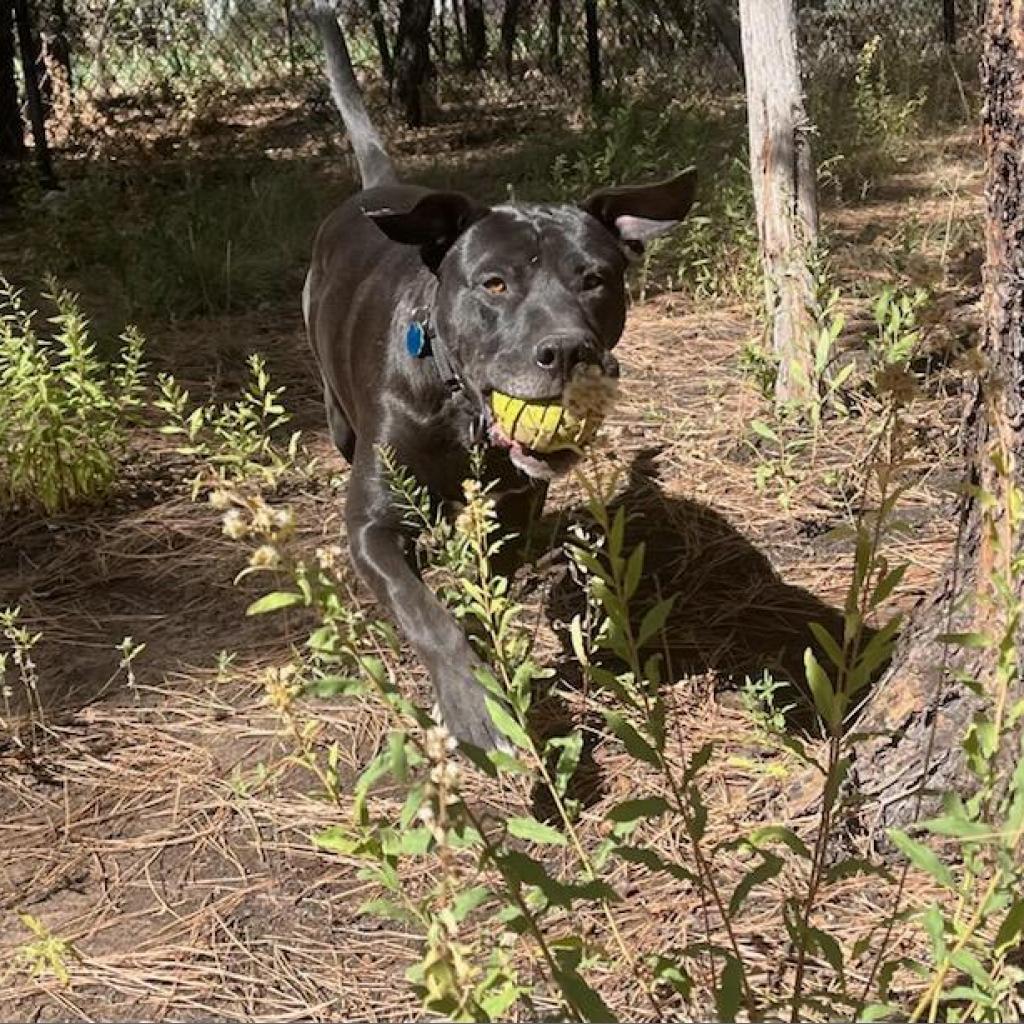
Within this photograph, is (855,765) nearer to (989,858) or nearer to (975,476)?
(989,858)

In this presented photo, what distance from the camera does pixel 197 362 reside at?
5.55 metres

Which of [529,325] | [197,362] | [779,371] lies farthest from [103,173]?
[529,325]

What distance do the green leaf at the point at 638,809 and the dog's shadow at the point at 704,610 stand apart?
111cm

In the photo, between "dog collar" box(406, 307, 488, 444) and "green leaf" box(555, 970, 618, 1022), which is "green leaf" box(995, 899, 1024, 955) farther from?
"dog collar" box(406, 307, 488, 444)

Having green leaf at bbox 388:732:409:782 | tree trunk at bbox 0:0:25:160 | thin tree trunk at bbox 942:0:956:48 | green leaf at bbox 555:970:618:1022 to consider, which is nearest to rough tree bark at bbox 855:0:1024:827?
green leaf at bbox 555:970:618:1022

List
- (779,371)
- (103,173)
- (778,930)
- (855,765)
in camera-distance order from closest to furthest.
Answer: (778,930), (855,765), (779,371), (103,173)

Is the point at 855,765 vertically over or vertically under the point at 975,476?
under

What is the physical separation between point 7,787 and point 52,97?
7533 millimetres

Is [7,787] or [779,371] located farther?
[779,371]

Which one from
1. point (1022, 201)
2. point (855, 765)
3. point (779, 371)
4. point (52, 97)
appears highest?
point (52, 97)

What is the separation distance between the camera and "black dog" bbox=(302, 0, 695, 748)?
309 centimetres

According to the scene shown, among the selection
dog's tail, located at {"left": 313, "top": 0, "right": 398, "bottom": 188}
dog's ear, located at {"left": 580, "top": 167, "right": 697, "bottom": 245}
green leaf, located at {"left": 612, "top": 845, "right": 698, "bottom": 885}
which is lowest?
green leaf, located at {"left": 612, "top": 845, "right": 698, "bottom": 885}

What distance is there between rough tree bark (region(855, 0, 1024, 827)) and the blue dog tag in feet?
5.05

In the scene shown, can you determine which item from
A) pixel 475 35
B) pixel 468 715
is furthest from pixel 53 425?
pixel 475 35
